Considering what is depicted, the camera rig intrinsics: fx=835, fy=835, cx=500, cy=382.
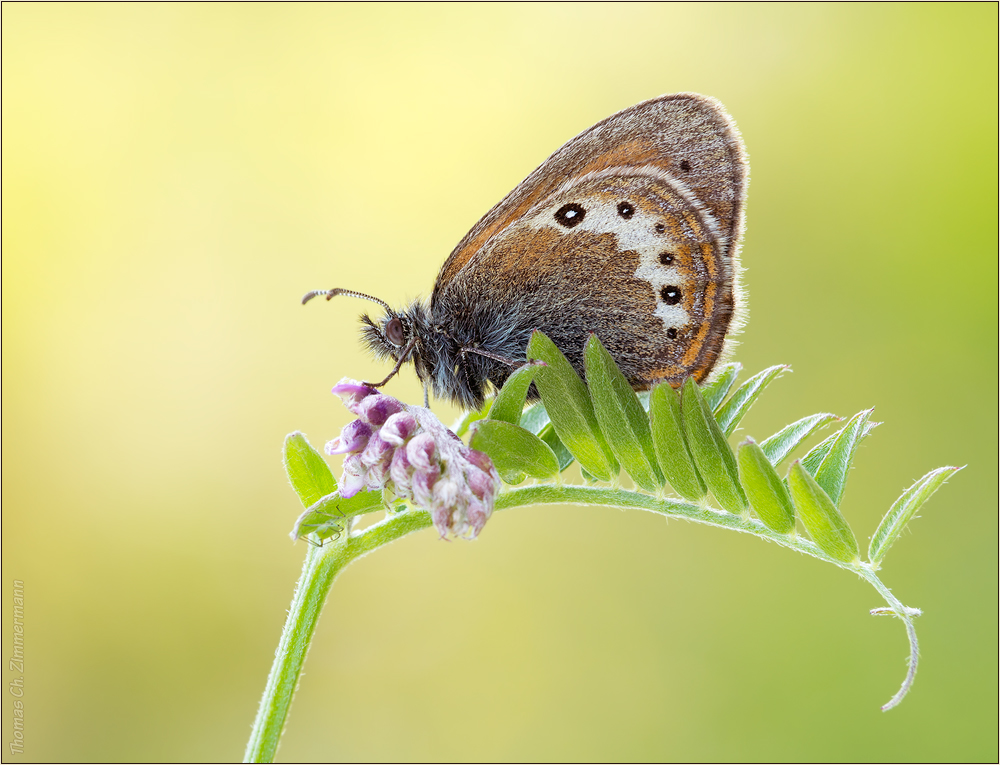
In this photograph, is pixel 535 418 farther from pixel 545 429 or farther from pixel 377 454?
pixel 377 454

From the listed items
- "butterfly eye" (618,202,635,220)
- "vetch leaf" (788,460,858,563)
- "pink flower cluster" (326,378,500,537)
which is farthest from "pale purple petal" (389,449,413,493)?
"butterfly eye" (618,202,635,220)

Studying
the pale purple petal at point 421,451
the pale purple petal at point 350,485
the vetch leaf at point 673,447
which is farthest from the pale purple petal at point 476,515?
the vetch leaf at point 673,447

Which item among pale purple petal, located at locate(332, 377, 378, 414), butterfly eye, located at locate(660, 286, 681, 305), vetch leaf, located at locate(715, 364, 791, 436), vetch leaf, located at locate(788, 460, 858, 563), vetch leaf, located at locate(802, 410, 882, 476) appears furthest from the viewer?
butterfly eye, located at locate(660, 286, 681, 305)

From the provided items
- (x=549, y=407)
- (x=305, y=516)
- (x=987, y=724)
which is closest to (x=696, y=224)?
(x=549, y=407)

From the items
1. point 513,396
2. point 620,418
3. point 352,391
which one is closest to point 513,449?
point 513,396

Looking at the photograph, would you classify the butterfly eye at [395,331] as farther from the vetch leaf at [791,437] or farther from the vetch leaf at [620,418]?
the vetch leaf at [791,437]

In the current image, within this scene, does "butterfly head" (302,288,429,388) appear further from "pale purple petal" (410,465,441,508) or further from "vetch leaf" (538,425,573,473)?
"pale purple petal" (410,465,441,508)

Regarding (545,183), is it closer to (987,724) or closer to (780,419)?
(780,419)
